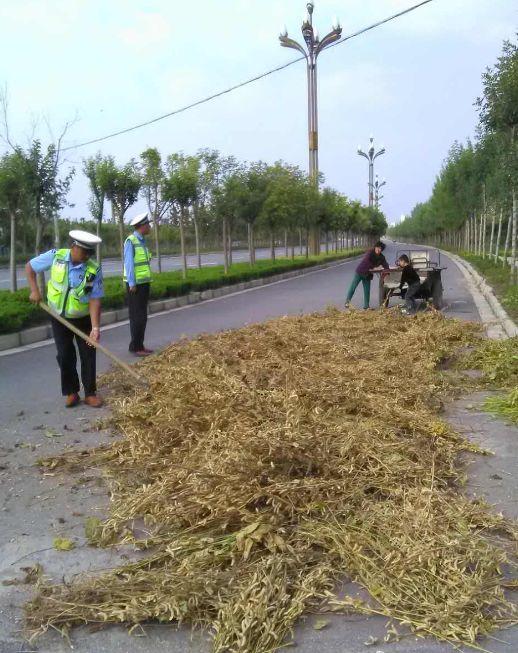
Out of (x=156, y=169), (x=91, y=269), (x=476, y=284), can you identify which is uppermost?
(x=156, y=169)

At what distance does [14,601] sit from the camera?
2.88 metres

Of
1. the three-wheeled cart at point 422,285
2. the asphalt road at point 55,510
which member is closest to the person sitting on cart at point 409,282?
the three-wheeled cart at point 422,285

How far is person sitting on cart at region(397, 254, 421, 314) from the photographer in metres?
11.3

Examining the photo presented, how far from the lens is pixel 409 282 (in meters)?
11.5

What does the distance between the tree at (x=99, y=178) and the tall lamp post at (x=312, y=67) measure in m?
14.0

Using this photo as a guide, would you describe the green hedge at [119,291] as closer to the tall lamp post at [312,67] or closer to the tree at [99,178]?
the tree at [99,178]

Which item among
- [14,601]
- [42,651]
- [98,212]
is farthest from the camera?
[98,212]

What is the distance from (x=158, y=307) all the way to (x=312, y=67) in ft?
80.4

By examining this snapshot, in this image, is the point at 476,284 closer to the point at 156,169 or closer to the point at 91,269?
the point at 156,169

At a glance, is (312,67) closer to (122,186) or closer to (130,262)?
(122,186)

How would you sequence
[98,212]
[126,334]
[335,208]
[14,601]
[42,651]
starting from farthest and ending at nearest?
[335,208], [98,212], [126,334], [14,601], [42,651]

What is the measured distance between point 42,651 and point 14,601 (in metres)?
0.40

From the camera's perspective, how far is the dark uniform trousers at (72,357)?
232 inches

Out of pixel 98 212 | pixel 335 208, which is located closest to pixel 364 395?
pixel 98 212
